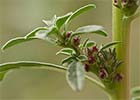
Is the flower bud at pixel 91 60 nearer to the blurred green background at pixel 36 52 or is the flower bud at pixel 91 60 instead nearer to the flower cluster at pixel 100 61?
the flower cluster at pixel 100 61

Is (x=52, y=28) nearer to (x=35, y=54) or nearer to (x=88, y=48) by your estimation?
(x=88, y=48)

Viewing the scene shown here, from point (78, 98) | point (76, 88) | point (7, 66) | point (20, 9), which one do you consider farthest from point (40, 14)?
point (76, 88)

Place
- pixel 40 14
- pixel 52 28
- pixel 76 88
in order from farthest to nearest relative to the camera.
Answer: pixel 40 14, pixel 52 28, pixel 76 88

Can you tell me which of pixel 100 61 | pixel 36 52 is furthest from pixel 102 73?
pixel 36 52

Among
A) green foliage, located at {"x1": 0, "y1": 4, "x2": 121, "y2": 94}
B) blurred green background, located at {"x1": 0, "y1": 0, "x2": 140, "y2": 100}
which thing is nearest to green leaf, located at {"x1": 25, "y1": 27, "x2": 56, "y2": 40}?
green foliage, located at {"x1": 0, "y1": 4, "x2": 121, "y2": 94}

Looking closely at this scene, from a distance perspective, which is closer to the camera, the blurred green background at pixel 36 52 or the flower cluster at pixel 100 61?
the flower cluster at pixel 100 61

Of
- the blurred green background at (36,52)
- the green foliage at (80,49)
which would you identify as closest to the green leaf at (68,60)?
the green foliage at (80,49)

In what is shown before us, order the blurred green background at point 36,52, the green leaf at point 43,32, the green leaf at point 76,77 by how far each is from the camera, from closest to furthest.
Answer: the green leaf at point 76,77 → the green leaf at point 43,32 → the blurred green background at point 36,52

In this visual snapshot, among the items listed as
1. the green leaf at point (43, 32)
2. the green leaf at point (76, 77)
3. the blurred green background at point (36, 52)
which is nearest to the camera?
the green leaf at point (76, 77)
